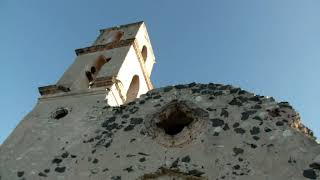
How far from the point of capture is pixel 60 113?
39.1ft

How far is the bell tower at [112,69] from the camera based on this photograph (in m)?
12.8

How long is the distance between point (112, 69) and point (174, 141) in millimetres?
4889

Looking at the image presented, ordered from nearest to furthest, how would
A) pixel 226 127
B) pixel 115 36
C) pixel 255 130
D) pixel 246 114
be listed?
pixel 255 130 → pixel 226 127 → pixel 246 114 → pixel 115 36

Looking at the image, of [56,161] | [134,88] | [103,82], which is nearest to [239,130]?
[56,161]

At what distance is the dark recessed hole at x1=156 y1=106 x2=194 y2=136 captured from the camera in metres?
10.3

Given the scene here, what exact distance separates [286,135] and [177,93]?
9.42 feet

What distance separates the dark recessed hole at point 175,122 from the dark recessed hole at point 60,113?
9.10 ft

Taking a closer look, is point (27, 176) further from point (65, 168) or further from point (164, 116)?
point (164, 116)

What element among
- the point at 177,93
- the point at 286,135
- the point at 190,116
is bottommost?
the point at 286,135

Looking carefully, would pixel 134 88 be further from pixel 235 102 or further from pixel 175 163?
pixel 175 163

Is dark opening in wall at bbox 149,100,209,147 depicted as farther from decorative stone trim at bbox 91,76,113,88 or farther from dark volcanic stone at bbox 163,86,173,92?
decorative stone trim at bbox 91,76,113,88

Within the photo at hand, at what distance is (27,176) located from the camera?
9.91m

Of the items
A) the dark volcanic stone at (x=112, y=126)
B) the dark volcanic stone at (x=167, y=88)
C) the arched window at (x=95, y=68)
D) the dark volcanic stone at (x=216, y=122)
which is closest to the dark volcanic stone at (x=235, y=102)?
the dark volcanic stone at (x=216, y=122)

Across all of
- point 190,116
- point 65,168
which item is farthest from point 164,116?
point 65,168
